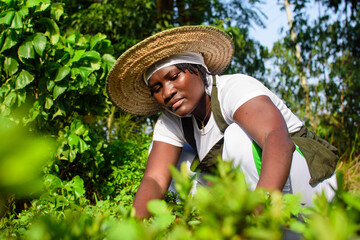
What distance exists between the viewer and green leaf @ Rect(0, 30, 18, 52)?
2325 mm

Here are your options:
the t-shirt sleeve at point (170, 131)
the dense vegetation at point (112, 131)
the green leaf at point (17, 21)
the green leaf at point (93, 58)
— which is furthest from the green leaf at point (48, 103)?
the t-shirt sleeve at point (170, 131)

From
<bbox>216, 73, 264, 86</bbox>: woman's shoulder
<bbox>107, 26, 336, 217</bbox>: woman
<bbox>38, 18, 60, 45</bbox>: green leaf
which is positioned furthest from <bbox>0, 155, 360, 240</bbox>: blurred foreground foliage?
<bbox>38, 18, 60, 45</bbox>: green leaf

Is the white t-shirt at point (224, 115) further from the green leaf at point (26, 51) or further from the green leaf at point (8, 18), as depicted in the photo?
the green leaf at point (8, 18)

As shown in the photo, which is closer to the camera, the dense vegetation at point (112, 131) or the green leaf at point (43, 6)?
the dense vegetation at point (112, 131)

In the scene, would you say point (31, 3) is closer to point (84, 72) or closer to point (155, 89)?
point (84, 72)

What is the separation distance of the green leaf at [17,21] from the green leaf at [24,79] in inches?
12.2

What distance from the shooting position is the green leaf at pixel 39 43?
7.78 feet

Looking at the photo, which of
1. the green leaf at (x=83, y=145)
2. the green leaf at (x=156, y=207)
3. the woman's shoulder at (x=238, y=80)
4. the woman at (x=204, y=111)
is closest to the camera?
the green leaf at (x=156, y=207)

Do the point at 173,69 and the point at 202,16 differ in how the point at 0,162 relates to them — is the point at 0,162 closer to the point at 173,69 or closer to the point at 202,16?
the point at 173,69

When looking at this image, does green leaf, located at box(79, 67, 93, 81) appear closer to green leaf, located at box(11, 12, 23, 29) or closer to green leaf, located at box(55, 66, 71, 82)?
green leaf, located at box(55, 66, 71, 82)

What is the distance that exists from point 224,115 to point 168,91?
0.37 m

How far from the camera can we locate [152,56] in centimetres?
224

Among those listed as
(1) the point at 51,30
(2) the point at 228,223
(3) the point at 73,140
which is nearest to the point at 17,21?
A: (1) the point at 51,30

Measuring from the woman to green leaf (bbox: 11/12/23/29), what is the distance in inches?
25.3
